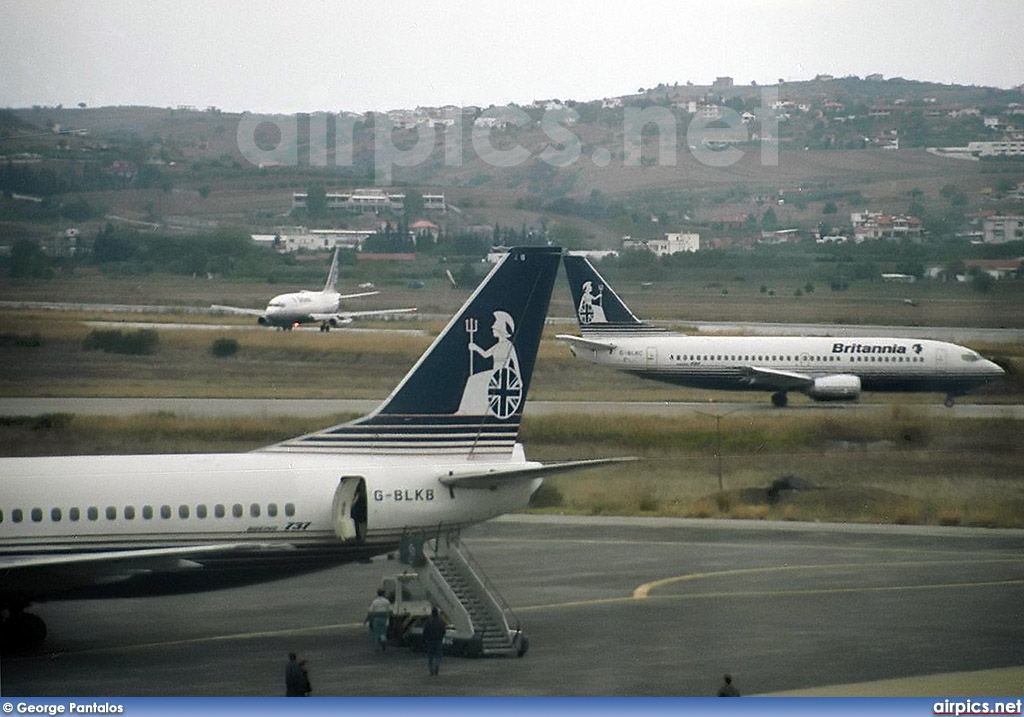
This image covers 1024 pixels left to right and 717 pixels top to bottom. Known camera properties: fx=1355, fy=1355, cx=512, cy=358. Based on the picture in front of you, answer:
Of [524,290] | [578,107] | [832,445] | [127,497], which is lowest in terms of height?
[832,445]

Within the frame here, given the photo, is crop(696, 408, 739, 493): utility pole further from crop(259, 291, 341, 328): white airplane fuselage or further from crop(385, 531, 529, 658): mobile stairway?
crop(259, 291, 341, 328): white airplane fuselage

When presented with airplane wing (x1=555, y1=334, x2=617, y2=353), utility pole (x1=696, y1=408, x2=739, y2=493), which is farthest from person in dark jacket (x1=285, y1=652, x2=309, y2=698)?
airplane wing (x1=555, y1=334, x2=617, y2=353)

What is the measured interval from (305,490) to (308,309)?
50.1m

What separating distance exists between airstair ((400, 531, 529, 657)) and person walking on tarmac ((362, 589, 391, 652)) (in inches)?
33.4

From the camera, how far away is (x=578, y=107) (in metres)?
69.6

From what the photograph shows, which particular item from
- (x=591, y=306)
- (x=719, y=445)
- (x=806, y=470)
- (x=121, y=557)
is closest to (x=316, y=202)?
(x=591, y=306)

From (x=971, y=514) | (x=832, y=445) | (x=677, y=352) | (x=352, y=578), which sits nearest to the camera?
(x=352, y=578)

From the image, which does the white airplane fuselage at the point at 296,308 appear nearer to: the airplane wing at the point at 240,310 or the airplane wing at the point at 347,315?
the airplane wing at the point at 347,315

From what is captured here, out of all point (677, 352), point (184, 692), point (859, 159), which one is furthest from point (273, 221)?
point (184, 692)

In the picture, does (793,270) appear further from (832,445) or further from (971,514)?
(971,514)

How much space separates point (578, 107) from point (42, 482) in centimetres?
4972

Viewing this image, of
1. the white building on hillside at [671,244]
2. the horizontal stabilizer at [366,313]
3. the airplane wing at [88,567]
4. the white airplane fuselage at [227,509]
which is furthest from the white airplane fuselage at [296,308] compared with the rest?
the airplane wing at [88,567]

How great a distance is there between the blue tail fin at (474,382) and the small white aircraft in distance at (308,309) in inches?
1785

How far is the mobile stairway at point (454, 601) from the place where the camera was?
2384 cm
